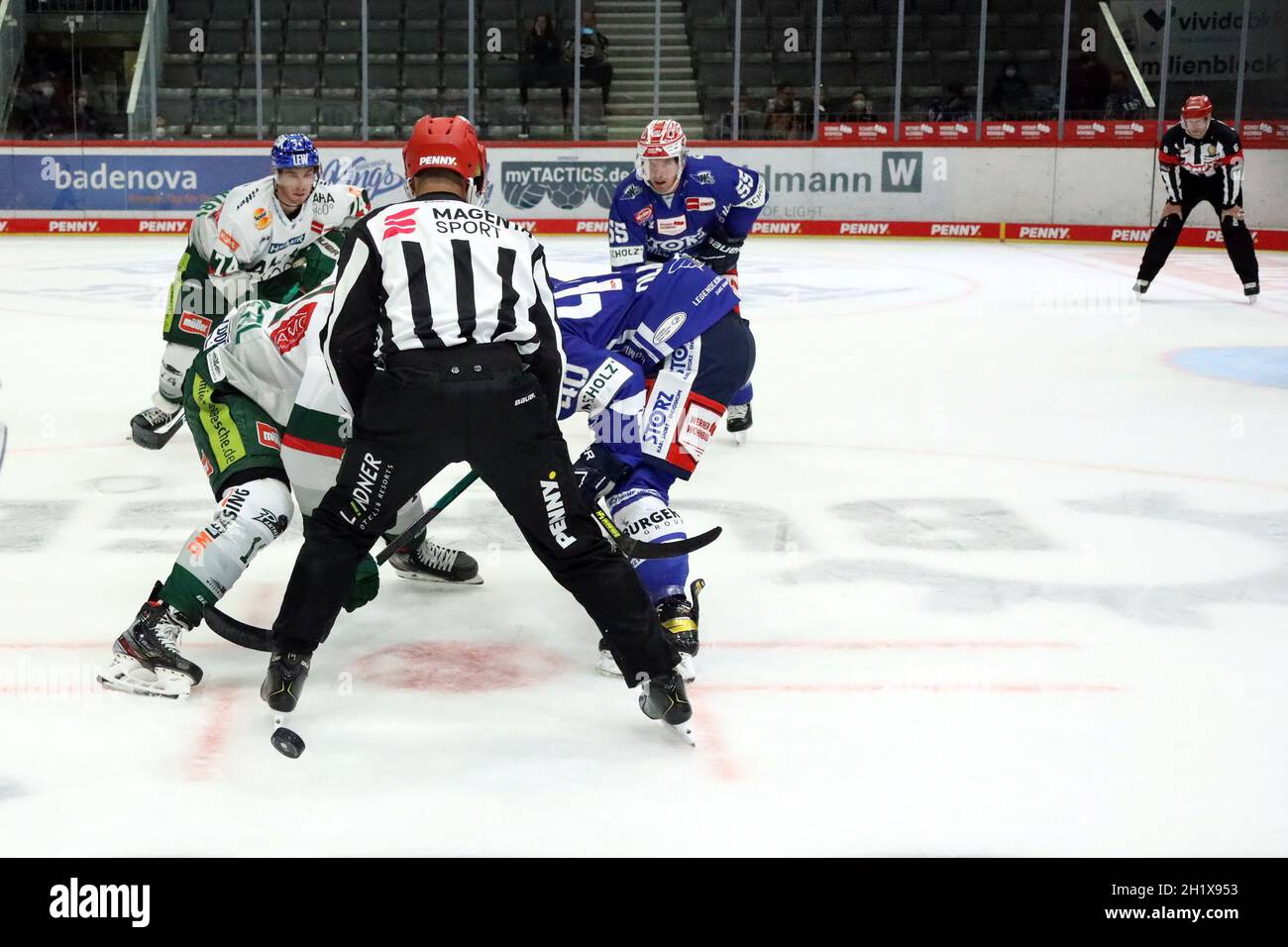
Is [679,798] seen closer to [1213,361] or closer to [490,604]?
[490,604]

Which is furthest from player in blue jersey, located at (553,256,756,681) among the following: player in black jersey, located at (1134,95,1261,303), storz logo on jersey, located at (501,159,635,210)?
storz logo on jersey, located at (501,159,635,210)

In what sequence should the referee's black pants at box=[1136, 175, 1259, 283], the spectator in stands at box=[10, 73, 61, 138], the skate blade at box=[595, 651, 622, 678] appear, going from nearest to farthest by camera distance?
the skate blade at box=[595, 651, 622, 678], the referee's black pants at box=[1136, 175, 1259, 283], the spectator in stands at box=[10, 73, 61, 138]

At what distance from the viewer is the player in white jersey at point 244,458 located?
126 inches

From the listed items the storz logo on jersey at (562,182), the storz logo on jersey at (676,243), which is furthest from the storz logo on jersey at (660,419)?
the storz logo on jersey at (562,182)

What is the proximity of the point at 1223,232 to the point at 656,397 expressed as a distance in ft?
27.8

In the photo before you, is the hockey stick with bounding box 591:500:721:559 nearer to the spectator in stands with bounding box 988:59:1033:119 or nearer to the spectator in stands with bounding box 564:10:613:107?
the spectator in stands with bounding box 564:10:613:107

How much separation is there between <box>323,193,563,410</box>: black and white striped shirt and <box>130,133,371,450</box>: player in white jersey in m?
2.53

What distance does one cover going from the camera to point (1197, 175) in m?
11.1

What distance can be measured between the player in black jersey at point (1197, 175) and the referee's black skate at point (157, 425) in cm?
746

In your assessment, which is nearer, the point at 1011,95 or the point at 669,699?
the point at 669,699

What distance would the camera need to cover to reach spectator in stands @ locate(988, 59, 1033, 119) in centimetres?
1619

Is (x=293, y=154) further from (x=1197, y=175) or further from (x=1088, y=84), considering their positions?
(x=1088, y=84)

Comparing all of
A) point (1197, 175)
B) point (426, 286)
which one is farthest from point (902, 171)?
point (426, 286)

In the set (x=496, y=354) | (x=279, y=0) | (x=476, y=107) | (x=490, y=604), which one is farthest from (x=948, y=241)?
(x=496, y=354)
